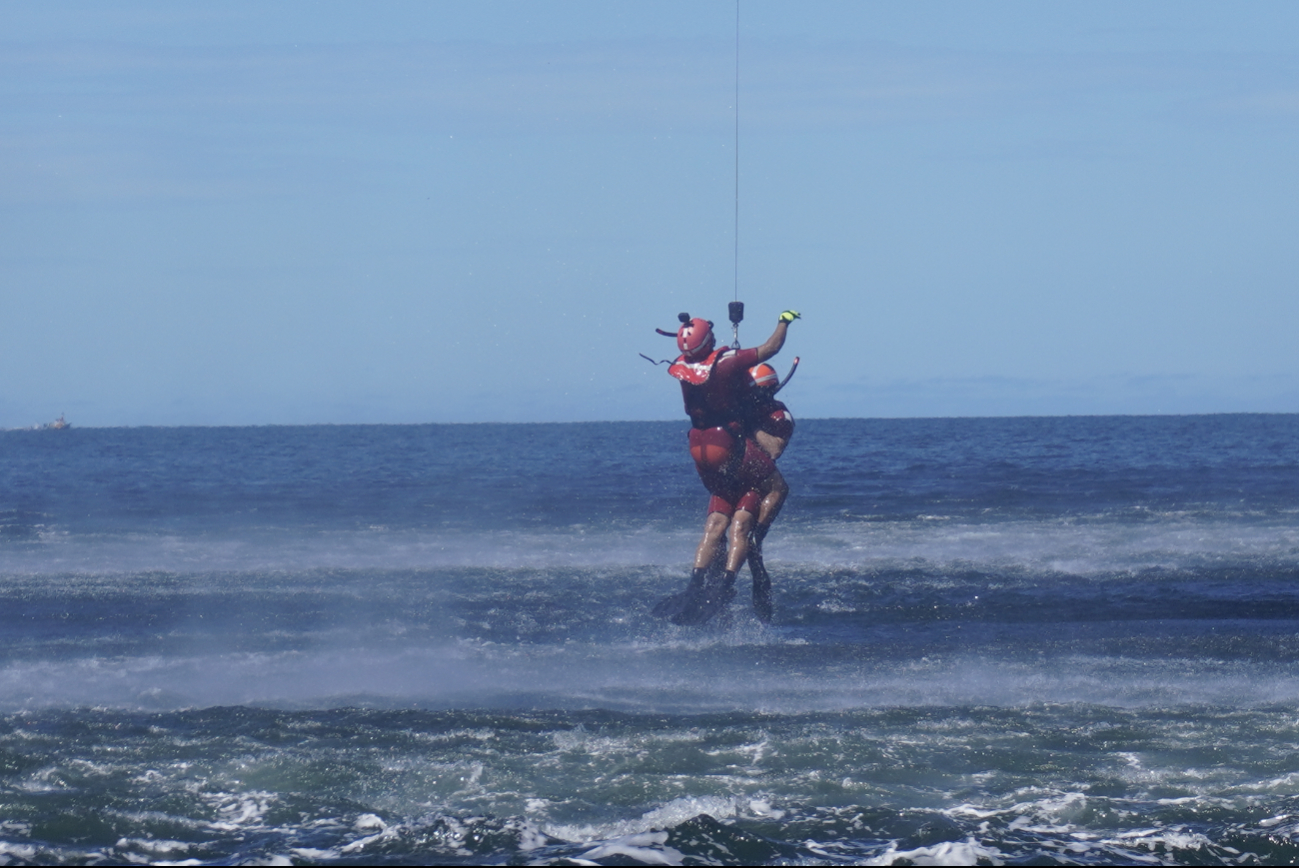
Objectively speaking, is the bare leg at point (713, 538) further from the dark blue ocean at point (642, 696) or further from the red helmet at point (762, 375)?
the red helmet at point (762, 375)

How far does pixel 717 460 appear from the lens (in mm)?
9484

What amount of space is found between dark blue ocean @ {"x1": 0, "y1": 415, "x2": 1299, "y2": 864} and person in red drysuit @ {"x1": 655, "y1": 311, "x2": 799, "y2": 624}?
0.44 m

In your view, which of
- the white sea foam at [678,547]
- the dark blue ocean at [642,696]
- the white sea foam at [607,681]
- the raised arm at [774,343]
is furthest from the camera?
the white sea foam at [678,547]

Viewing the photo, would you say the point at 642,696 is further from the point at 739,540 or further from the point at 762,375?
the point at 762,375

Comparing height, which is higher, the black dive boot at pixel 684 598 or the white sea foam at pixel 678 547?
the black dive boot at pixel 684 598

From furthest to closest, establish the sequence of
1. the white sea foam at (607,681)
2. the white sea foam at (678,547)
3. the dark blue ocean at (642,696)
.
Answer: the white sea foam at (678,547)
the white sea foam at (607,681)
the dark blue ocean at (642,696)

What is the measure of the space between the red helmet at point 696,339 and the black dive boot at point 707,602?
1645 mm

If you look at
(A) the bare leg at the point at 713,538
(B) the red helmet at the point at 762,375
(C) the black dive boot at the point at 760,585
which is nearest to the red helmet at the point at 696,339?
(B) the red helmet at the point at 762,375

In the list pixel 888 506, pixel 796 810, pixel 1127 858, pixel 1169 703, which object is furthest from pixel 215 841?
pixel 888 506

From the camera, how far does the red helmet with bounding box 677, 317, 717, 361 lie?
30.2ft

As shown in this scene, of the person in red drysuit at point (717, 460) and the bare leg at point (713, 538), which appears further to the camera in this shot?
the bare leg at point (713, 538)

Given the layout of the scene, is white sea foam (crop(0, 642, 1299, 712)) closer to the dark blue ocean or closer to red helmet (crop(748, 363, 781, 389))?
the dark blue ocean

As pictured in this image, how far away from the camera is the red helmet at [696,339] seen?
9.22 meters

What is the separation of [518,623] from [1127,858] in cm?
648
